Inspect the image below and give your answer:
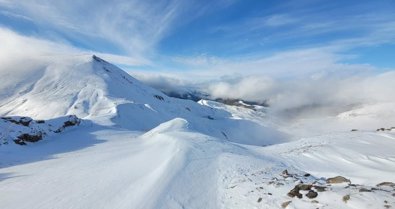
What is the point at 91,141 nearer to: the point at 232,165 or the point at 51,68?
the point at 232,165

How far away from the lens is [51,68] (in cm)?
16200

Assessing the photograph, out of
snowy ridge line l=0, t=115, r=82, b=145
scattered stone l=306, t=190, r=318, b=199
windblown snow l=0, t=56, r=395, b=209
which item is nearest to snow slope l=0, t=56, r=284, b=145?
snowy ridge line l=0, t=115, r=82, b=145

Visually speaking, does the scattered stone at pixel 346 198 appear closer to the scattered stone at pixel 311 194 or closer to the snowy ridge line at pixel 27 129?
the scattered stone at pixel 311 194

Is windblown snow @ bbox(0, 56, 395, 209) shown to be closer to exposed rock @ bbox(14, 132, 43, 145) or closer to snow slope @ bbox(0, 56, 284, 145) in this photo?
exposed rock @ bbox(14, 132, 43, 145)

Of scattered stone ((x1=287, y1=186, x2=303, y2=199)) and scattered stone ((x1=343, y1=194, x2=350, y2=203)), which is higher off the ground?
scattered stone ((x1=343, y1=194, x2=350, y2=203))

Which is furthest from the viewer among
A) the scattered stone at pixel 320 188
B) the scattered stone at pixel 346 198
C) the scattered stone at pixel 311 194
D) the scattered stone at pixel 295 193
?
the scattered stone at pixel 295 193

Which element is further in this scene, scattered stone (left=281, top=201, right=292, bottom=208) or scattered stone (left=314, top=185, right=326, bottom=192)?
scattered stone (left=314, top=185, right=326, bottom=192)

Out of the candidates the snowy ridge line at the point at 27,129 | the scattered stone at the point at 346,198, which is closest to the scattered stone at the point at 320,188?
the scattered stone at the point at 346,198

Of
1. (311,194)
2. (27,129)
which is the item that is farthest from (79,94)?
(311,194)

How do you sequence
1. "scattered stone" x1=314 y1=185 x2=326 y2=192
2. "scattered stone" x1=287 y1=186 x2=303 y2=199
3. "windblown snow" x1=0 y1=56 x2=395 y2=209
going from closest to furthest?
"scattered stone" x1=314 y1=185 x2=326 y2=192 < "scattered stone" x1=287 y1=186 x2=303 y2=199 < "windblown snow" x1=0 y1=56 x2=395 y2=209

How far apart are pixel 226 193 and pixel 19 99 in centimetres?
13427

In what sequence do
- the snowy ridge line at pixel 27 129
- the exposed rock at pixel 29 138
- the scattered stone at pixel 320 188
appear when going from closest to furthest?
the scattered stone at pixel 320 188
the snowy ridge line at pixel 27 129
the exposed rock at pixel 29 138

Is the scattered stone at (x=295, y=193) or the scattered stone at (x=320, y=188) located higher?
the scattered stone at (x=320, y=188)

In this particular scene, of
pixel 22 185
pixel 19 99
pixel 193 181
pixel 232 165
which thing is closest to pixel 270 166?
pixel 232 165
